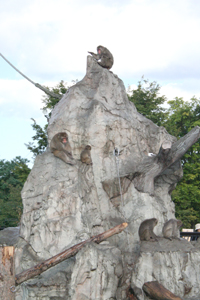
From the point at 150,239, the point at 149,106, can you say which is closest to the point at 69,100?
the point at 150,239

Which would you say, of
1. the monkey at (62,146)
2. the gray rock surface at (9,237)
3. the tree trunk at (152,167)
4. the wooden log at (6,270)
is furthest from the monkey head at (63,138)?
the wooden log at (6,270)

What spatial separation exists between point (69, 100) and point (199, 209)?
1474 centimetres

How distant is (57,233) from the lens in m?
11.6

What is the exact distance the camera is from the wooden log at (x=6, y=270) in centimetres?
898

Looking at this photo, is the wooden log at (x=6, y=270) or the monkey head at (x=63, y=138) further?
the monkey head at (x=63, y=138)

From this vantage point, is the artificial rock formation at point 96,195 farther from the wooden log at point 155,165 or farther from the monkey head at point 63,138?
the monkey head at point 63,138

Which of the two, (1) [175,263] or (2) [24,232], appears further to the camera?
(2) [24,232]

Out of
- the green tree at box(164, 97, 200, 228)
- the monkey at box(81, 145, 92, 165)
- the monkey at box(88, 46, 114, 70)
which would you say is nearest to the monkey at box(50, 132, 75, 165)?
the monkey at box(81, 145, 92, 165)

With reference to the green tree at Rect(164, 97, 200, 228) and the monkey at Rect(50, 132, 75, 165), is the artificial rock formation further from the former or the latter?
the green tree at Rect(164, 97, 200, 228)

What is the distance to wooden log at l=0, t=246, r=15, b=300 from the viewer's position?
8984 millimetres

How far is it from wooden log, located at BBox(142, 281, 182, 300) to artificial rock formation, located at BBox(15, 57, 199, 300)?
0.46 metres

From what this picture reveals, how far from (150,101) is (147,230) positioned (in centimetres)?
1425

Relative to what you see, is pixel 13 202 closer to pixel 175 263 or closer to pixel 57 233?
pixel 57 233

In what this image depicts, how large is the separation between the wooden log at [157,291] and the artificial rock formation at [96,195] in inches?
18.3
